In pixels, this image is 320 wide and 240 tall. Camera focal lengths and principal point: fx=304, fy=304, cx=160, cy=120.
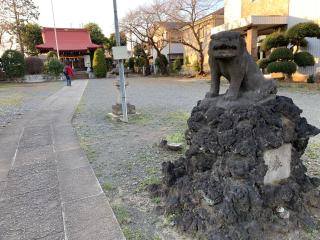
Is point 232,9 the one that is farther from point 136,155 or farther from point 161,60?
point 136,155

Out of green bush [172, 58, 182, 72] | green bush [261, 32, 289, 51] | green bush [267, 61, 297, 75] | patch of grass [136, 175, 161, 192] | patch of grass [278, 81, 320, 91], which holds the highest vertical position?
green bush [261, 32, 289, 51]

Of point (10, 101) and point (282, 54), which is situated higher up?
point (282, 54)

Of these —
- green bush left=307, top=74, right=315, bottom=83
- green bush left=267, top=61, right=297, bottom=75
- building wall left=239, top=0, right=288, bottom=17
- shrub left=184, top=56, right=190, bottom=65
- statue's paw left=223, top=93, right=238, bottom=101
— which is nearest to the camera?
statue's paw left=223, top=93, right=238, bottom=101

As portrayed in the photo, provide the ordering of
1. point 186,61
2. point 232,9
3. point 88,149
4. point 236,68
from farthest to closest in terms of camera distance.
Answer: point 186,61, point 232,9, point 88,149, point 236,68

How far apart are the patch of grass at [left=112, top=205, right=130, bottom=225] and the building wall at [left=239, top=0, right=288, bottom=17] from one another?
58.6 ft

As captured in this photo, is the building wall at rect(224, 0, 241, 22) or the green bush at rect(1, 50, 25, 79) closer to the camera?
the building wall at rect(224, 0, 241, 22)

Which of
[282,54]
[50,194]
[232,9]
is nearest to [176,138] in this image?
[50,194]

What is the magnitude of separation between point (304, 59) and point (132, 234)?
1458 cm

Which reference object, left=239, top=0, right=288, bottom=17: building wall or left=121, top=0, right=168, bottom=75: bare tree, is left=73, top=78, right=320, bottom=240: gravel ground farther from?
left=121, top=0, right=168, bottom=75: bare tree

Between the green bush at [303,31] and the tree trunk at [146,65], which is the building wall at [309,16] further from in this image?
the tree trunk at [146,65]

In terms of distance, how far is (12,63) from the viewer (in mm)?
26094

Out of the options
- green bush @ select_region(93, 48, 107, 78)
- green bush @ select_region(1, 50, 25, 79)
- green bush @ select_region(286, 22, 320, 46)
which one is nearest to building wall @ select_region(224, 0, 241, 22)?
green bush @ select_region(286, 22, 320, 46)

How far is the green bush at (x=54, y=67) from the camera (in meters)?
28.0

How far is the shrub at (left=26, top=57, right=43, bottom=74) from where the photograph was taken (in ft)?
93.1
